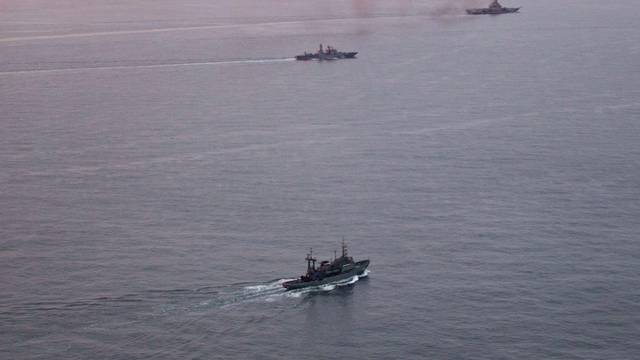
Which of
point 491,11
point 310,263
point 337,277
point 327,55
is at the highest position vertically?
point 491,11

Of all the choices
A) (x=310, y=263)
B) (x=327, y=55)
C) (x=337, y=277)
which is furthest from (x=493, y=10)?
(x=337, y=277)

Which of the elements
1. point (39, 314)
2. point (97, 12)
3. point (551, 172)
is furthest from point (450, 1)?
point (39, 314)

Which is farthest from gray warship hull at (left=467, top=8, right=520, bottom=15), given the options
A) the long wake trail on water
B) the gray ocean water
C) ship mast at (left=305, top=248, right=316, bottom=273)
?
ship mast at (left=305, top=248, right=316, bottom=273)

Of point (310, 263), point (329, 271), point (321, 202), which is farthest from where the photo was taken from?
point (321, 202)

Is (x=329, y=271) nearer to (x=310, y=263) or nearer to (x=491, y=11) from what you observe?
(x=310, y=263)

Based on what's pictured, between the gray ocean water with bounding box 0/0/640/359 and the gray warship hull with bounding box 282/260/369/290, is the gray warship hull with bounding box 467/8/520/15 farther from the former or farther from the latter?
the gray warship hull with bounding box 282/260/369/290

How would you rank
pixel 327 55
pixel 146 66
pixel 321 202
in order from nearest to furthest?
pixel 321 202, pixel 146 66, pixel 327 55

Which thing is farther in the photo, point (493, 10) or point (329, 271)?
point (493, 10)
